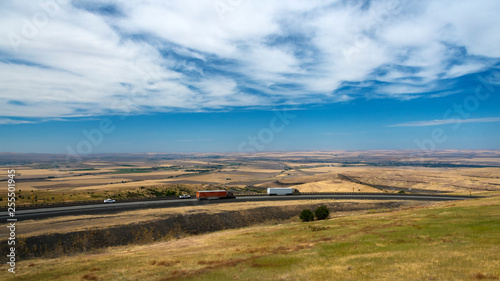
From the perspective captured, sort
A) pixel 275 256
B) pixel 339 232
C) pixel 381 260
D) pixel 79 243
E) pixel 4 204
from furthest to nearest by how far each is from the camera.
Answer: pixel 4 204
pixel 79 243
pixel 339 232
pixel 275 256
pixel 381 260

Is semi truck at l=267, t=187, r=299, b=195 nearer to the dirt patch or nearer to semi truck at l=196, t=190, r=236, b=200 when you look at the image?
semi truck at l=196, t=190, r=236, b=200

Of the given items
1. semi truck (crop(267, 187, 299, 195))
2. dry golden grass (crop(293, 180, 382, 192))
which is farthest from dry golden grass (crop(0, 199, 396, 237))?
dry golden grass (crop(293, 180, 382, 192))

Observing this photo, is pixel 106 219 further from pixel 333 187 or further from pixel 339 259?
pixel 333 187

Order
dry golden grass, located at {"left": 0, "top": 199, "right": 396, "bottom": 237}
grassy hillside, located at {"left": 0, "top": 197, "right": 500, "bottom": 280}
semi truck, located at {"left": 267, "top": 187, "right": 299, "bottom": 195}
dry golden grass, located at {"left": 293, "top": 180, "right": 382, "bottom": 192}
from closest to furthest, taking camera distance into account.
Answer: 1. grassy hillside, located at {"left": 0, "top": 197, "right": 500, "bottom": 280}
2. dry golden grass, located at {"left": 0, "top": 199, "right": 396, "bottom": 237}
3. semi truck, located at {"left": 267, "top": 187, "right": 299, "bottom": 195}
4. dry golden grass, located at {"left": 293, "top": 180, "right": 382, "bottom": 192}

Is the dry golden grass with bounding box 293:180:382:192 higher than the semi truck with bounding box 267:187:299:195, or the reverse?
the semi truck with bounding box 267:187:299:195

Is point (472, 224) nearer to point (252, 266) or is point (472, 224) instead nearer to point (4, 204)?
point (252, 266)

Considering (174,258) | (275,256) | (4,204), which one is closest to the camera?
(275,256)

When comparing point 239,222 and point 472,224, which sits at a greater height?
point 472,224

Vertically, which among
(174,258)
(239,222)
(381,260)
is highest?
(381,260)

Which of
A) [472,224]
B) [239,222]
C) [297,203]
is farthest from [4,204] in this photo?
[472,224]
